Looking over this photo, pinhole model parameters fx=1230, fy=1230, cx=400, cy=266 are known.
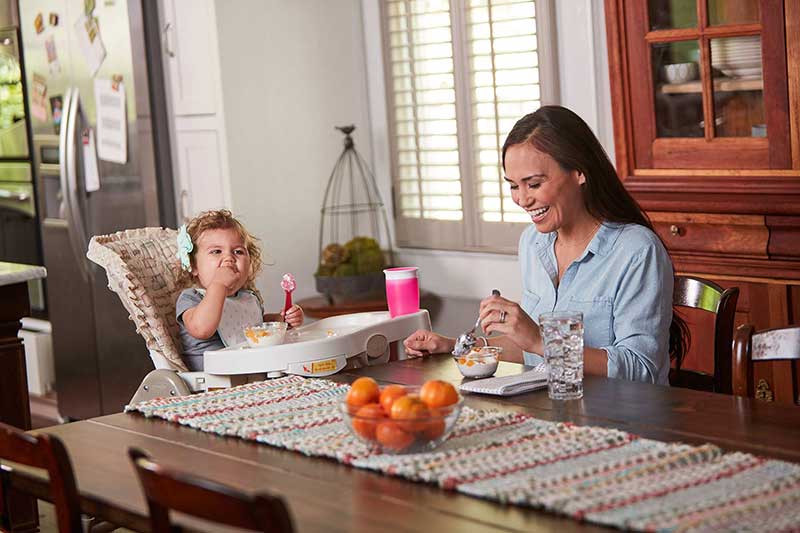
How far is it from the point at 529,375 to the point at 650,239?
448mm

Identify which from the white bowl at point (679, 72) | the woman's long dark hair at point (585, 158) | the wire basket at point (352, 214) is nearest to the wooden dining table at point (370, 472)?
the woman's long dark hair at point (585, 158)

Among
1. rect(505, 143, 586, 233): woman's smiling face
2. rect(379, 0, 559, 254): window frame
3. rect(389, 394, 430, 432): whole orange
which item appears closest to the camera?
rect(389, 394, 430, 432): whole orange

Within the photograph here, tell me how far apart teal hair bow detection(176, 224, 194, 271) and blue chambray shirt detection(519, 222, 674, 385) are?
35.7 inches

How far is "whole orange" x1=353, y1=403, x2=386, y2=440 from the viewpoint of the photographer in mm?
1808

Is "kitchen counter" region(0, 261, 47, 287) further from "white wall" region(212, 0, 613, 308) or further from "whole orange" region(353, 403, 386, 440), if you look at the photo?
"whole orange" region(353, 403, 386, 440)

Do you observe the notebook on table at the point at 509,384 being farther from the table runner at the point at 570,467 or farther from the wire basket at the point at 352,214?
the wire basket at the point at 352,214

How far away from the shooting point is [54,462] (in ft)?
5.43

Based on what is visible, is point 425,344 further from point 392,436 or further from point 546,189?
point 392,436

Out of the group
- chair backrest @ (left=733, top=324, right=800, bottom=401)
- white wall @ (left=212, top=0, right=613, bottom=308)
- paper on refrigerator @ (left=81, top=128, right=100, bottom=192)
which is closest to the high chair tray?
chair backrest @ (left=733, top=324, right=800, bottom=401)

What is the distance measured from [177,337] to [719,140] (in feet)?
4.89

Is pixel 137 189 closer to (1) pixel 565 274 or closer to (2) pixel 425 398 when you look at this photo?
(1) pixel 565 274

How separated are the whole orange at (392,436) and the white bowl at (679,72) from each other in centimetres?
183

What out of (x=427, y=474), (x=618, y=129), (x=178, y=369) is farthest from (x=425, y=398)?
(x=618, y=129)

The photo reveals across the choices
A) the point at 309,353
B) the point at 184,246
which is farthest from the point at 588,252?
the point at 184,246
